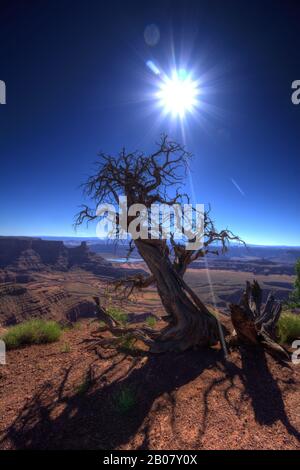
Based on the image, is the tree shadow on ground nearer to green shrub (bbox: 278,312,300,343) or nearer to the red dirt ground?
the red dirt ground

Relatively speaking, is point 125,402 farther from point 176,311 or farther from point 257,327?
point 257,327

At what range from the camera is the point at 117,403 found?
5.20 m

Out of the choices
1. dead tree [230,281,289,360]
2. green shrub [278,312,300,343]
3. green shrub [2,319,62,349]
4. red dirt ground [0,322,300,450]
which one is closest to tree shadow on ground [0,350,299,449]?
red dirt ground [0,322,300,450]

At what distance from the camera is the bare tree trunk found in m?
7.79

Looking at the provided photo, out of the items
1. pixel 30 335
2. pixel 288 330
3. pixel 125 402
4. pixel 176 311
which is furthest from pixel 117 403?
pixel 288 330

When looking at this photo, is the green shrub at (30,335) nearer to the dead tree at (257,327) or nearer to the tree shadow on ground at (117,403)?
the tree shadow on ground at (117,403)

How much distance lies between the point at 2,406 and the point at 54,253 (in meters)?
181

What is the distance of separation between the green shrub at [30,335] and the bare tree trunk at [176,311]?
4.22 m

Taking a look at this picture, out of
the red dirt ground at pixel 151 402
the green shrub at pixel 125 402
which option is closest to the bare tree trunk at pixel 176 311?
the red dirt ground at pixel 151 402

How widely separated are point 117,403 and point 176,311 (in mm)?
3462

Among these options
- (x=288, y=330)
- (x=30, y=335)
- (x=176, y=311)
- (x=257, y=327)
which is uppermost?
(x=176, y=311)

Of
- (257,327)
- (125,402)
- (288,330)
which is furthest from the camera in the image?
(288,330)

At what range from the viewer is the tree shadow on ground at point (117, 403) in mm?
4352
